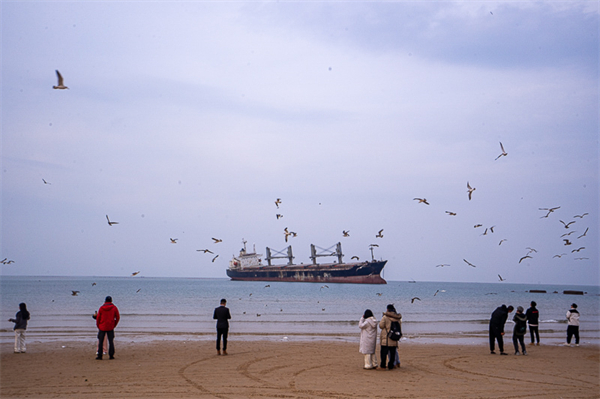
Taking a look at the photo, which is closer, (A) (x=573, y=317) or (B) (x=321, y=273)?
(A) (x=573, y=317)

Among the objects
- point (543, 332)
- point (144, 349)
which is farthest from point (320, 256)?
point (144, 349)

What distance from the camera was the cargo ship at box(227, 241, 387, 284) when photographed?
8725 cm

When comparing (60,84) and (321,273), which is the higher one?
(60,84)

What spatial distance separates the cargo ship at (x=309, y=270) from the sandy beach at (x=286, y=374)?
2864 inches

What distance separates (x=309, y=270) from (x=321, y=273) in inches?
149

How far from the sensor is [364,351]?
10391 mm

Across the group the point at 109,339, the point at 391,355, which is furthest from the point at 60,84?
the point at 391,355

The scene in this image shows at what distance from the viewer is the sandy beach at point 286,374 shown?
331 inches

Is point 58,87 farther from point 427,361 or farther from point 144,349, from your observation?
point 427,361

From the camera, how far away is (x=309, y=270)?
9794cm

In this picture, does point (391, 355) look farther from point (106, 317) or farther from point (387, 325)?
point (106, 317)

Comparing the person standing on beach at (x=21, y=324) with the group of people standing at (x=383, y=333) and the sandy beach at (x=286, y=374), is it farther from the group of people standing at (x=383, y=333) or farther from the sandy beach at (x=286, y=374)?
the group of people standing at (x=383, y=333)

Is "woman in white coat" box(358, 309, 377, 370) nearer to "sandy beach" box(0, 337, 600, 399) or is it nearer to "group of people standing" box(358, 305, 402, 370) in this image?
"group of people standing" box(358, 305, 402, 370)

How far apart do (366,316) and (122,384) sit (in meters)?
4.95
